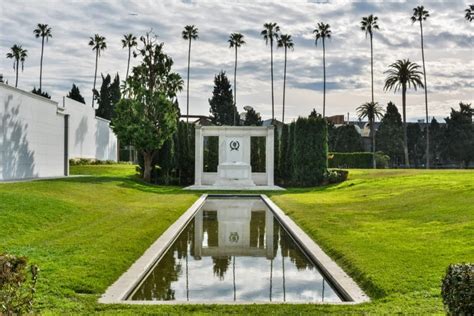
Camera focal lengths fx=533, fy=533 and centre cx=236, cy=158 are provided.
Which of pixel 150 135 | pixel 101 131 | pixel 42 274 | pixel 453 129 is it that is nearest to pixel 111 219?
pixel 42 274

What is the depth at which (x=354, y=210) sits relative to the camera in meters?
18.9

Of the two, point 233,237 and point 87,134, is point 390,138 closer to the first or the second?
point 87,134

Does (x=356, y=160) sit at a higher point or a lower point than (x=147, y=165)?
higher

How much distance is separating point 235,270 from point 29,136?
2181 cm

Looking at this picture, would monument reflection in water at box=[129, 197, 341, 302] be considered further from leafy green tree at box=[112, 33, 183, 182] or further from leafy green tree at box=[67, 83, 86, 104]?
leafy green tree at box=[67, 83, 86, 104]

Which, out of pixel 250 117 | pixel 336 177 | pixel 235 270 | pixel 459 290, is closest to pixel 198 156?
pixel 336 177

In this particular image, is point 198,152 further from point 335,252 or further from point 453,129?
point 453,129

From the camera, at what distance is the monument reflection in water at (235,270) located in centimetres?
828

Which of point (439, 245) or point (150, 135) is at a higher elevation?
point (150, 135)

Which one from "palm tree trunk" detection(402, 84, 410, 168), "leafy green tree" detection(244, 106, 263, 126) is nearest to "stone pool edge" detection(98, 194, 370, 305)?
"palm tree trunk" detection(402, 84, 410, 168)

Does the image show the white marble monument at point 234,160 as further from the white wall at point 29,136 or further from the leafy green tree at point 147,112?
the white wall at point 29,136

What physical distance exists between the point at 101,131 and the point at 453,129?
1813 inches

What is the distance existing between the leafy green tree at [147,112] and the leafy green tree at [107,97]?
1168 inches

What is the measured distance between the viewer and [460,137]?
230ft
